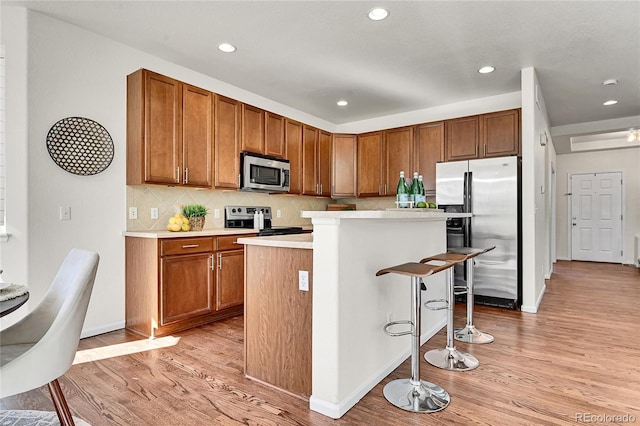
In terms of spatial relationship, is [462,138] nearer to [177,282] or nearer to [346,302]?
[346,302]

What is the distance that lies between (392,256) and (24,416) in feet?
7.21

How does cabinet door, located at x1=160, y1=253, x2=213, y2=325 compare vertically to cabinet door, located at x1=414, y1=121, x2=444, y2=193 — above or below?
below

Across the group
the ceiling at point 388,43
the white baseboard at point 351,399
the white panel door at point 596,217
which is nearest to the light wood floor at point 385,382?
the white baseboard at point 351,399

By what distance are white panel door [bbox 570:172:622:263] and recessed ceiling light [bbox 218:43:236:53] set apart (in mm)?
7759

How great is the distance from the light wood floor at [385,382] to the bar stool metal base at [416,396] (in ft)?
0.15

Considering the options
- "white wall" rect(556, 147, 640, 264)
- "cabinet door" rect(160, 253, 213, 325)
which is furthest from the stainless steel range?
"white wall" rect(556, 147, 640, 264)

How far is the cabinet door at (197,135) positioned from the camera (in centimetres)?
348

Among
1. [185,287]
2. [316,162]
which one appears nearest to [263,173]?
[316,162]

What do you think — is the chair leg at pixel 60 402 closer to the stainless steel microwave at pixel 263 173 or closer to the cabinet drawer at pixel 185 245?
the cabinet drawer at pixel 185 245

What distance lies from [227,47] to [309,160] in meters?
2.11

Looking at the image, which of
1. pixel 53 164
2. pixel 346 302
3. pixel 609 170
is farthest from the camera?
pixel 609 170

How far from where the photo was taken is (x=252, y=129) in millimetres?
4184

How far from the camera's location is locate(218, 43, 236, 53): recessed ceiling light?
321 centimetres

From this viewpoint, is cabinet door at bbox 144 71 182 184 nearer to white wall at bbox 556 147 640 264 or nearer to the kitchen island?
the kitchen island
